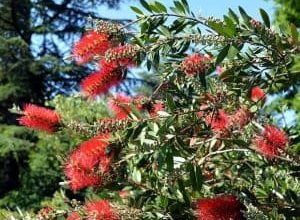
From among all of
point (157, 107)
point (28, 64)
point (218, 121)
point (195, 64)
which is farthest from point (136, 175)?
point (28, 64)

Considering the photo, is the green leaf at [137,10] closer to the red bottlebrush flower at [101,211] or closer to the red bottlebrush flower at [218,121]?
the red bottlebrush flower at [218,121]

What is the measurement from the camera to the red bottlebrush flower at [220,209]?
81.4 inches

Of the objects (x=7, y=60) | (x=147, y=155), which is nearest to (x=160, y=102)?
(x=147, y=155)

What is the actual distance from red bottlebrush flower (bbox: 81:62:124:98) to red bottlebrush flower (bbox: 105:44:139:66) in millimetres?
41

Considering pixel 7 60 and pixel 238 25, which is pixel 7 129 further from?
pixel 238 25

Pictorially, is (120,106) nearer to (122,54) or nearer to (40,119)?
(122,54)

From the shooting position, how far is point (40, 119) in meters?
2.37

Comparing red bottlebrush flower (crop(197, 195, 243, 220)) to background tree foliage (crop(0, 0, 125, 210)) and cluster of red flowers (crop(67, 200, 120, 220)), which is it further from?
background tree foliage (crop(0, 0, 125, 210))

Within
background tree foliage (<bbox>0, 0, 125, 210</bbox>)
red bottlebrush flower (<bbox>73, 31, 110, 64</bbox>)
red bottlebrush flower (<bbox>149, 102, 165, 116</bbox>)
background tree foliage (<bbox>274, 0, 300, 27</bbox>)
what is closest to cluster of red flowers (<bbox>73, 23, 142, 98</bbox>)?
red bottlebrush flower (<bbox>73, 31, 110, 64</bbox>)

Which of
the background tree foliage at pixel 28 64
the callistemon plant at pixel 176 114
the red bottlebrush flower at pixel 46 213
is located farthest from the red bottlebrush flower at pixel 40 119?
the background tree foliage at pixel 28 64

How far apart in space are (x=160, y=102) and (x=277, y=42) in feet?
1.88

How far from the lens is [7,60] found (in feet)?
49.6

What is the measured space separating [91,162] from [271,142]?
1.93 feet

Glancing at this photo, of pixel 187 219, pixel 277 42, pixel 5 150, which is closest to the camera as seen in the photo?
pixel 277 42
